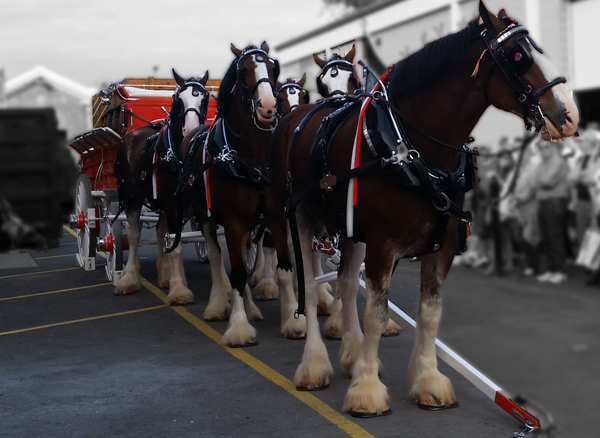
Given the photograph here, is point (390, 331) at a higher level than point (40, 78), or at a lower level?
lower


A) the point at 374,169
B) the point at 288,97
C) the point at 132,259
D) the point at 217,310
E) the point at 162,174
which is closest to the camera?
the point at 374,169

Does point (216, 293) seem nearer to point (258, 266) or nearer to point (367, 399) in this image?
point (258, 266)

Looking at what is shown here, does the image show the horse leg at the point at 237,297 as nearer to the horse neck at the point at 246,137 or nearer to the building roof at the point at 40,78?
the horse neck at the point at 246,137

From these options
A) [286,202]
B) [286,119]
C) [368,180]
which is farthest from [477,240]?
[286,119]

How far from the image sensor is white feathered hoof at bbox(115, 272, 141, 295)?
8586 mm

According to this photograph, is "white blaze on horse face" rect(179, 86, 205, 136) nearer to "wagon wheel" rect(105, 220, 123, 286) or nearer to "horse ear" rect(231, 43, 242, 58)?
"horse ear" rect(231, 43, 242, 58)

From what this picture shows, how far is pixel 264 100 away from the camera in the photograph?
5422 millimetres

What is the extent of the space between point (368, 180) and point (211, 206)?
2.46 meters

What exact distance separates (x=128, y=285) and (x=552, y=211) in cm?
818

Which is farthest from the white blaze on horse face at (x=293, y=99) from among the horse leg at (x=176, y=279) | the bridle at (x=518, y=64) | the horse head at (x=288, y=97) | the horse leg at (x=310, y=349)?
the bridle at (x=518, y=64)

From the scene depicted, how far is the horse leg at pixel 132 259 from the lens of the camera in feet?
28.2

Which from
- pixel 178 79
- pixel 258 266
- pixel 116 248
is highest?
pixel 178 79

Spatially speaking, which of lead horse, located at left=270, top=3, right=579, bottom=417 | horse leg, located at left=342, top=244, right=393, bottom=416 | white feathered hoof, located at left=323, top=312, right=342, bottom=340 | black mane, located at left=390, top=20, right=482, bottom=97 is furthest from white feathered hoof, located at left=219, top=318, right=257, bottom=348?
black mane, located at left=390, top=20, right=482, bottom=97

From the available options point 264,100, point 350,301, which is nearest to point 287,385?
point 350,301
